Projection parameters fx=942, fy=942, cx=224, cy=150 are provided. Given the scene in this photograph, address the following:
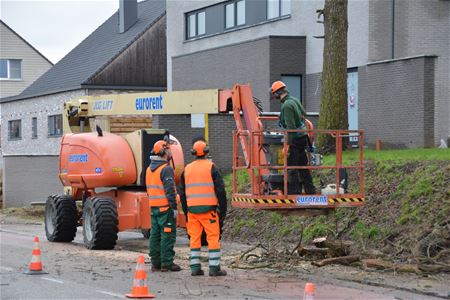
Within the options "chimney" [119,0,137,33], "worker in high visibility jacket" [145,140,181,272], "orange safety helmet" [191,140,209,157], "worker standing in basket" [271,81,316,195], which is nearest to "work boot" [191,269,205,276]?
"worker in high visibility jacket" [145,140,181,272]

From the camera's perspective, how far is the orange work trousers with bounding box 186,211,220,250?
47.2 feet

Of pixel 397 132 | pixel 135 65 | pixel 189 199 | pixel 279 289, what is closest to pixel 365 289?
pixel 279 289

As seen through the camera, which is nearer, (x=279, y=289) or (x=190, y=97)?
(x=279, y=289)

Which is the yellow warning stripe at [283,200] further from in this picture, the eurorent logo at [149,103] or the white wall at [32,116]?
the white wall at [32,116]

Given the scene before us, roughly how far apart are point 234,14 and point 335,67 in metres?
14.6

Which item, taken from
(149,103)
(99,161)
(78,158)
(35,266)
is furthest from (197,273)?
(78,158)

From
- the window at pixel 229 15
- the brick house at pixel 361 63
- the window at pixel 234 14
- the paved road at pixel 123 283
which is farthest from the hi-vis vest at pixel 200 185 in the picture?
the window at pixel 229 15

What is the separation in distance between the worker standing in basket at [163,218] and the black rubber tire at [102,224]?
12.1 ft

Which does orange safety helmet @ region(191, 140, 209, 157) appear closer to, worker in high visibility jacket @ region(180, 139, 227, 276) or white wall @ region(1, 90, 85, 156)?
Answer: worker in high visibility jacket @ region(180, 139, 227, 276)

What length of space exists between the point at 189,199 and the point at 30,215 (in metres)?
17.4

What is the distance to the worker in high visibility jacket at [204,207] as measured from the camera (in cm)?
1442

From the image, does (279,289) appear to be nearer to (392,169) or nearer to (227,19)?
(392,169)

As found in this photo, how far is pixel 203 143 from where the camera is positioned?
14.7 meters

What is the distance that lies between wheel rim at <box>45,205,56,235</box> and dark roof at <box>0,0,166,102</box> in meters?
23.3
